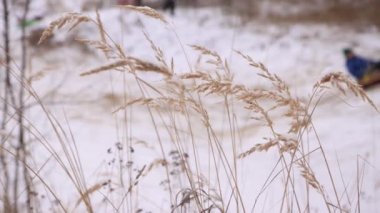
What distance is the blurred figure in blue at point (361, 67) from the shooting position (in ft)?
23.1

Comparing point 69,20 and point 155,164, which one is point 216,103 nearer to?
point 155,164

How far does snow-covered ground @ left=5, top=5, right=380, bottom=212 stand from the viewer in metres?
2.58

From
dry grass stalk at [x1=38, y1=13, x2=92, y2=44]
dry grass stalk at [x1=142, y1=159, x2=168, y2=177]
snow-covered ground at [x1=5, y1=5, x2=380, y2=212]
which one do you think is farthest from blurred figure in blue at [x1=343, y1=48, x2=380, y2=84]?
dry grass stalk at [x1=38, y1=13, x2=92, y2=44]

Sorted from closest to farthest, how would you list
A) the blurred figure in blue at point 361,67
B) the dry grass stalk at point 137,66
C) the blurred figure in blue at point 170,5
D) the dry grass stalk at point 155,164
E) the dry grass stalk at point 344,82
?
1. the dry grass stalk at point 137,66
2. the dry grass stalk at point 344,82
3. the dry grass stalk at point 155,164
4. the blurred figure in blue at point 361,67
5. the blurred figure in blue at point 170,5

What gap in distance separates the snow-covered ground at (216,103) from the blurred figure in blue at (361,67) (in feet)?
0.95

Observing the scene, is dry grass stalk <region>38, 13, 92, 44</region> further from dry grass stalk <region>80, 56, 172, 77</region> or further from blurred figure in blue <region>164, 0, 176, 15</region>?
blurred figure in blue <region>164, 0, 176, 15</region>

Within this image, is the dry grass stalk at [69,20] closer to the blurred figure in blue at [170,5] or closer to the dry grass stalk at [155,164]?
the dry grass stalk at [155,164]

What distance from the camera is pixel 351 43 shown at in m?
10.1

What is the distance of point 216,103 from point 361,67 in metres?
6.33

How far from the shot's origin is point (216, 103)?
156cm

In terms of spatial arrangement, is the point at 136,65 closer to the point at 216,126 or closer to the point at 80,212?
the point at 80,212

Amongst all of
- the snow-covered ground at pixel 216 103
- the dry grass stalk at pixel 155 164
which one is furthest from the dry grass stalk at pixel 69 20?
the dry grass stalk at pixel 155 164

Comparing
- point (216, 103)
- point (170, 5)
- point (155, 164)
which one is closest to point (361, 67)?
point (216, 103)

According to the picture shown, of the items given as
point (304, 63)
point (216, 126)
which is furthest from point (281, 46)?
point (216, 126)
